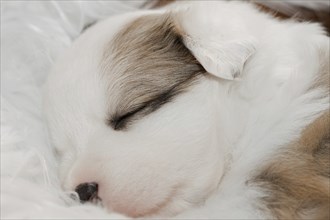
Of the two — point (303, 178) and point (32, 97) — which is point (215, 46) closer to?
point (303, 178)

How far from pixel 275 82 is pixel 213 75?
192mm

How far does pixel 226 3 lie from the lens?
6.34ft

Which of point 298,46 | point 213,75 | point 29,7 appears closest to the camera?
point 213,75

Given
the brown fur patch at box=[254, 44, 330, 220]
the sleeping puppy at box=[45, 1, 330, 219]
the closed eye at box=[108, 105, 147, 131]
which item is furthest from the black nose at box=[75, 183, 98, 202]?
the brown fur patch at box=[254, 44, 330, 220]

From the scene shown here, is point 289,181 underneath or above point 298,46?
underneath

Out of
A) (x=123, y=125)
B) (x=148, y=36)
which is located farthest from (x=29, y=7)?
(x=123, y=125)

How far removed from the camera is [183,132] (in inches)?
63.7

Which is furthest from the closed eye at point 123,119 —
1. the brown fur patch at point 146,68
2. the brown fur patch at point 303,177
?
the brown fur patch at point 303,177

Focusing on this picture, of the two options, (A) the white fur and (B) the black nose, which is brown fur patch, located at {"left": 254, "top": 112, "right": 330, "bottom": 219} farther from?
(B) the black nose

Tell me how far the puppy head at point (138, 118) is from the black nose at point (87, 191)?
12mm

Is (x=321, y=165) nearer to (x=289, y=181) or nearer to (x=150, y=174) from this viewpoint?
(x=289, y=181)

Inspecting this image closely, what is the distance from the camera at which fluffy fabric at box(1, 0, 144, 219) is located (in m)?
1.55

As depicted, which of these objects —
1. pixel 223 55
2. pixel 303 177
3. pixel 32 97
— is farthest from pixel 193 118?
pixel 32 97

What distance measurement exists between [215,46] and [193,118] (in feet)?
0.65
